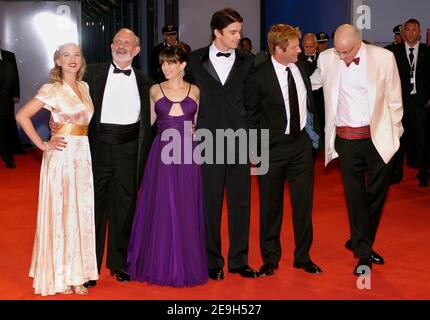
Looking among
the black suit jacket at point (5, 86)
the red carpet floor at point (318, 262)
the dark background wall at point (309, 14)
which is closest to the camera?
the red carpet floor at point (318, 262)

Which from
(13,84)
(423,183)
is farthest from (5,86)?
(423,183)

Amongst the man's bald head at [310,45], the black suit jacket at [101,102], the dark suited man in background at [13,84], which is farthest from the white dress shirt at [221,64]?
the dark suited man in background at [13,84]

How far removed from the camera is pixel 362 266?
532cm

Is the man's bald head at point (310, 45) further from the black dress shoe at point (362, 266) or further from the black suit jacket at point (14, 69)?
the black dress shoe at point (362, 266)

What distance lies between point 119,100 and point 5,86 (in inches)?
254

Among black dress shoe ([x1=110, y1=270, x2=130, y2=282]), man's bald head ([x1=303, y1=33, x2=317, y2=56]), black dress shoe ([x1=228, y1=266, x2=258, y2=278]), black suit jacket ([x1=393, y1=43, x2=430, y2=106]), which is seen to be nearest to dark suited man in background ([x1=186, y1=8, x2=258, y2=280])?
black dress shoe ([x1=228, y1=266, x2=258, y2=278])

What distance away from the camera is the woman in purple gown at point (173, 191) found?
500 centimetres

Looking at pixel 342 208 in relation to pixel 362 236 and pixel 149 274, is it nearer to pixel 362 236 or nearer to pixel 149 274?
pixel 362 236

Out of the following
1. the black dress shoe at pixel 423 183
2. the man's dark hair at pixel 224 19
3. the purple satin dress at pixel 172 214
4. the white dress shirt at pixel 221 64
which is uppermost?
the man's dark hair at pixel 224 19

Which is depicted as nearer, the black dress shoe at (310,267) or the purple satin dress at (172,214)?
the purple satin dress at (172,214)

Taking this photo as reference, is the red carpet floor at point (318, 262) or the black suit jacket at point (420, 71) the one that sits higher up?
the black suit jacket at point (420, 71)

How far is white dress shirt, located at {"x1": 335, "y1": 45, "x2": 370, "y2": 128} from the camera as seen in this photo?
17.3ft

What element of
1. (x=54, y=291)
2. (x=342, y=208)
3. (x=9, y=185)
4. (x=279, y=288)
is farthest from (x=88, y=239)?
(x=9, y=185)

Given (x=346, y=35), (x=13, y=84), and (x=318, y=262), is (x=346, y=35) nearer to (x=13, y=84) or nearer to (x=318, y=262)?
(x=318, y=262)
